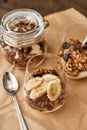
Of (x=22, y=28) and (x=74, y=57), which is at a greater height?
(x=22, y=28)

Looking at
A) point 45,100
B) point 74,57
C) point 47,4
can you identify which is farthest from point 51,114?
point 47,4

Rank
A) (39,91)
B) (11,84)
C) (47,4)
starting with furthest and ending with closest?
(47,4)
(11,84)
(39,91)

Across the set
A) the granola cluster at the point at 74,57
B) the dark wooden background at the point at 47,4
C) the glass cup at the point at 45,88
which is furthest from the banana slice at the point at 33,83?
the dark wooden background at the point at 47,4

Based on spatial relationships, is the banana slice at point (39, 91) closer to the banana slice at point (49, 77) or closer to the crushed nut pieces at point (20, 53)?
the banana slice at point (49, 77)

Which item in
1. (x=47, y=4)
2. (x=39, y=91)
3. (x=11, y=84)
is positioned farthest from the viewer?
(x=47, y=4)

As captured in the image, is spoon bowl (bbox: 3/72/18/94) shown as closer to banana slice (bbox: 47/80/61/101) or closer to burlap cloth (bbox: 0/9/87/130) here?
burlap cloth (bbox: 0/9/87/130)

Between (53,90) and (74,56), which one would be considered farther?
(74,56)

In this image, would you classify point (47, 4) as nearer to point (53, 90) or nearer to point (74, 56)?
point (74, 56)

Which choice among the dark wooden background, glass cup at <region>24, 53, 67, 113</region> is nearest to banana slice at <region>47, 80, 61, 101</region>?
glass cup at <region>24, 53, 67, 113</region>
